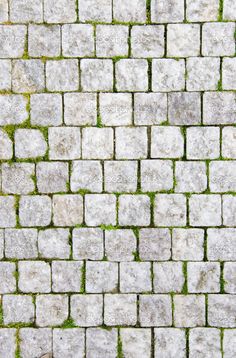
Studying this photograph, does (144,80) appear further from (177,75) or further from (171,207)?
(171,207)

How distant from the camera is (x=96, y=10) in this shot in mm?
4332

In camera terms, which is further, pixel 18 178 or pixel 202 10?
pixel 18 178

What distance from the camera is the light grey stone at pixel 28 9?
4352mm

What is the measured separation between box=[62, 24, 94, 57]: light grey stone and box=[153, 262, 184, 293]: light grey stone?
185 cm

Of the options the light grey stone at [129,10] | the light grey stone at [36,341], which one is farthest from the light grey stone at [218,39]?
the light grey stone at [36,341]

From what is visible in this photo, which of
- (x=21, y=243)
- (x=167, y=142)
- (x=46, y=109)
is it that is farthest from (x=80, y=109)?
(x=21, y=243)

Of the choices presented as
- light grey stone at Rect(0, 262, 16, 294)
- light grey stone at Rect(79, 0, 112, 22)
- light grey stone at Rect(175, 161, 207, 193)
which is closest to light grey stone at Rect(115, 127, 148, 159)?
light grey stone at Rect(175, 161, 207, 193)

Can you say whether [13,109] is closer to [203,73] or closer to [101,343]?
[203,73]

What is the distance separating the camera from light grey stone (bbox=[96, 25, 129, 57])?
4.34m

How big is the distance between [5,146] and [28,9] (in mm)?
1142

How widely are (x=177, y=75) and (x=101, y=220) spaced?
4.42 ft

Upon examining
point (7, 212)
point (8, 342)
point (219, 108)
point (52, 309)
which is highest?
point (219, 108)

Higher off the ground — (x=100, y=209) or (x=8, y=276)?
(x=100, y=209)

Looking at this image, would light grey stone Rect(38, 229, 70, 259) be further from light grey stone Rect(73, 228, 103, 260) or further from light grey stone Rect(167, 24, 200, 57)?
light grey stone Rect(167, 24, 200, 57)
